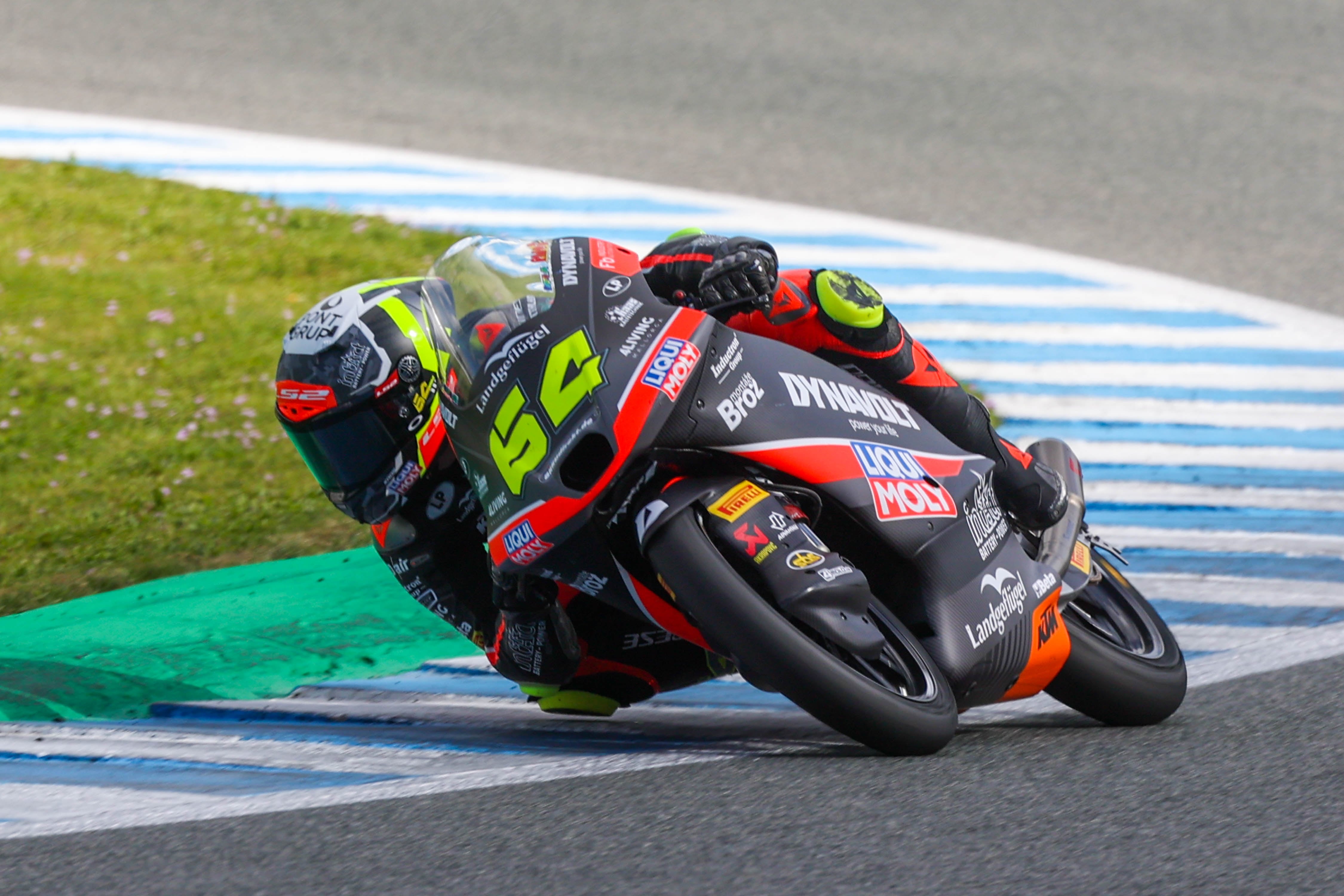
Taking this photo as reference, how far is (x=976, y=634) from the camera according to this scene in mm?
3492

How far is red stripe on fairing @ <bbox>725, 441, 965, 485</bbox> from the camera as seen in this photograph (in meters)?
3.37

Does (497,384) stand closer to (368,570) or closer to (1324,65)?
(368,570)

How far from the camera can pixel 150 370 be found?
24.0 ft

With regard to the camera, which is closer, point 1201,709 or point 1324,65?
point 1201,709

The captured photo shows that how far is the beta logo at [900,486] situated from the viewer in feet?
11.4

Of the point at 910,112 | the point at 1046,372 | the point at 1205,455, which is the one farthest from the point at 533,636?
the point at 910,112

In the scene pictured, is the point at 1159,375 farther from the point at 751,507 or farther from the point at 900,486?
the point at 751,507

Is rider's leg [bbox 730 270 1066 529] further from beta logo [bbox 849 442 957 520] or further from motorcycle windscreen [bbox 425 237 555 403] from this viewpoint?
motorcycle windscreen [bbox 425 237 555 403]

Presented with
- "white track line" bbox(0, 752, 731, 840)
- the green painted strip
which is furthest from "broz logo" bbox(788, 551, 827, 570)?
the green painted strip

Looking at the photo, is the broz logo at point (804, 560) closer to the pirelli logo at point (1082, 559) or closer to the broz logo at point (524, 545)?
the broz logo at point (524, 545)

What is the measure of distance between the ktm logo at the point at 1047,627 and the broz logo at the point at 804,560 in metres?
0.67

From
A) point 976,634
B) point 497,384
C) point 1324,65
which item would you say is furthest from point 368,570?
Result: point 1324,65

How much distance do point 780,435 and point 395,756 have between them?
1.10m

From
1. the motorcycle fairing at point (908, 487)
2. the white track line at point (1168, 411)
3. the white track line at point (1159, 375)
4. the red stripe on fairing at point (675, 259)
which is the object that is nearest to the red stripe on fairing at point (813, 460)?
the motorcycle fairing at point (908, 487)
